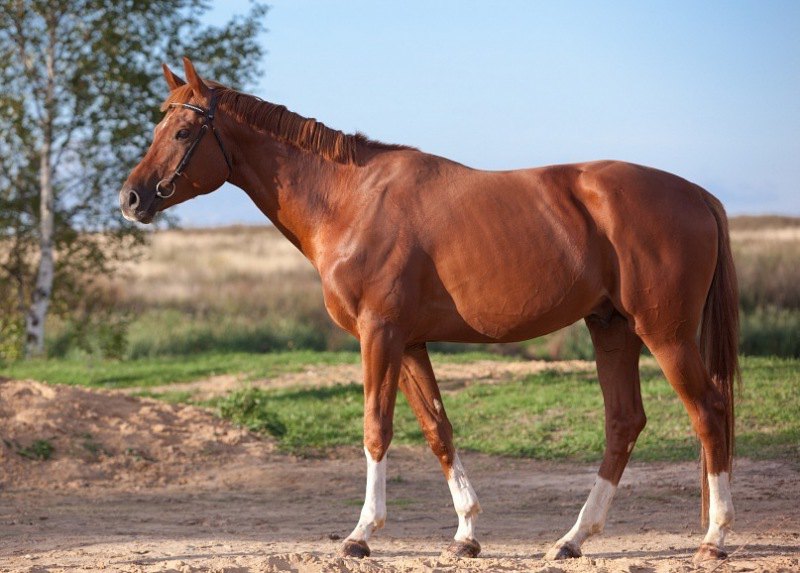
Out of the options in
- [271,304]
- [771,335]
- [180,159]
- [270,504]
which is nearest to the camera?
[180,159]

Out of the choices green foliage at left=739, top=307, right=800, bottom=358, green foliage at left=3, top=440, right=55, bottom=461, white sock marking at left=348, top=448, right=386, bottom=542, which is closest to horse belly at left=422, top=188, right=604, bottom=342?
white sock marking at left=348, top=448, right=386, bottom=542

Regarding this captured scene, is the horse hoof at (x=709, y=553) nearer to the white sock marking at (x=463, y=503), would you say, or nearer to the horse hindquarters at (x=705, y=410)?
the horse hindquarters at (x=705, y=410)

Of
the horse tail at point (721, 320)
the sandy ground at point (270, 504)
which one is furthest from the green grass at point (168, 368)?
the horse tail at point (721, 320)

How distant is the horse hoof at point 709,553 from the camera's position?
5.10 m

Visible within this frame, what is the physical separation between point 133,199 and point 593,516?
9.67ft

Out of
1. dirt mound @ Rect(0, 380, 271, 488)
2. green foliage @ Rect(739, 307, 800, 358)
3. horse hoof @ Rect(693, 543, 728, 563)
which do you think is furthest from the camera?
green foliage @ Rect(739, 307, 800, 358)

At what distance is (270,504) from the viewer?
297 inches

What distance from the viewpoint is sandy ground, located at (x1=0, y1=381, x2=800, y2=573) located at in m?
5.24

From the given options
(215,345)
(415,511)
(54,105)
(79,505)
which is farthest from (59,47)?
(415,511)

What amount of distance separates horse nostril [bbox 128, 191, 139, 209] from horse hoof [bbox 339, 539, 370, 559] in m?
2.06

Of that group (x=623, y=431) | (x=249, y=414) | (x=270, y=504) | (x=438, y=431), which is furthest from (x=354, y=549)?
(x=249, y=414)

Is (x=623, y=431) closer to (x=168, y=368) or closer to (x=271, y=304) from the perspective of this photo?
(x=168, y=368)

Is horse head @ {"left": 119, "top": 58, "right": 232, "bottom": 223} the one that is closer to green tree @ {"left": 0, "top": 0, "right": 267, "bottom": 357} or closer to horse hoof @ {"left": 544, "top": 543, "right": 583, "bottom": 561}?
horse hoof @ {"left": 544, "top": 543, "right": 583, "bottom": 561}

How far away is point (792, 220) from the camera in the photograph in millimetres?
32906
